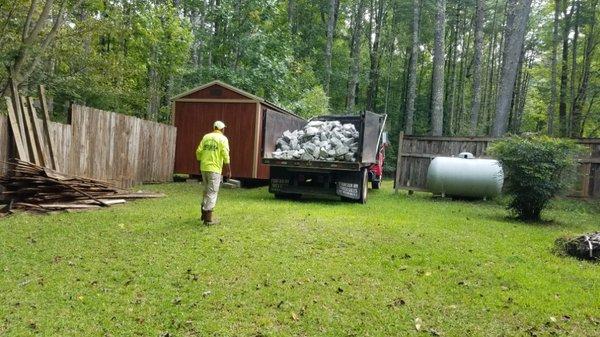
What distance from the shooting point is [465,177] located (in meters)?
12.1

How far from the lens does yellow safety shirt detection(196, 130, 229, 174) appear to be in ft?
24.4

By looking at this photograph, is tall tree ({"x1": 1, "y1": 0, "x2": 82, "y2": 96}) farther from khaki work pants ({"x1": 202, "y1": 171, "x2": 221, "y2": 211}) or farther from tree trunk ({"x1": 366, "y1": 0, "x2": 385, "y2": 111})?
tree trunk ({"x1": 366, "y1": 0, "x2": 385, "y2": 111})

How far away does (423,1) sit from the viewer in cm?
3183

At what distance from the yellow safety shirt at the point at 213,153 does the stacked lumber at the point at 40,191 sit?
9.21 feet

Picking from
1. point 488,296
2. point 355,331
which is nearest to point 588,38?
point 488,296

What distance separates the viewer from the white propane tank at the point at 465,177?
11.9m

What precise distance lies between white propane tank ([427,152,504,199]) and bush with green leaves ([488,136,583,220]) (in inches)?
101

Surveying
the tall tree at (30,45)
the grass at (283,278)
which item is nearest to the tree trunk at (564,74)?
the grass at (283,278)

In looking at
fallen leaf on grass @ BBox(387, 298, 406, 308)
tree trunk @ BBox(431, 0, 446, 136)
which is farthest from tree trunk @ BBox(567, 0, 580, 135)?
fallen leaf on grass @ BBox(387, 298, 406, 308)

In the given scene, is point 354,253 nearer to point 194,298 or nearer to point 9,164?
point 194,298

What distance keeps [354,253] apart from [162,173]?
31.9ft

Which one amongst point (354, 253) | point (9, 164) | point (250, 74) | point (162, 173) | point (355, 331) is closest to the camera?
point (355, 331)

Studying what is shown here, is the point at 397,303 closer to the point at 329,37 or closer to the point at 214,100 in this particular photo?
the point at 214,100

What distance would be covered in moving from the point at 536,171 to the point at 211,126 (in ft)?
32.4
